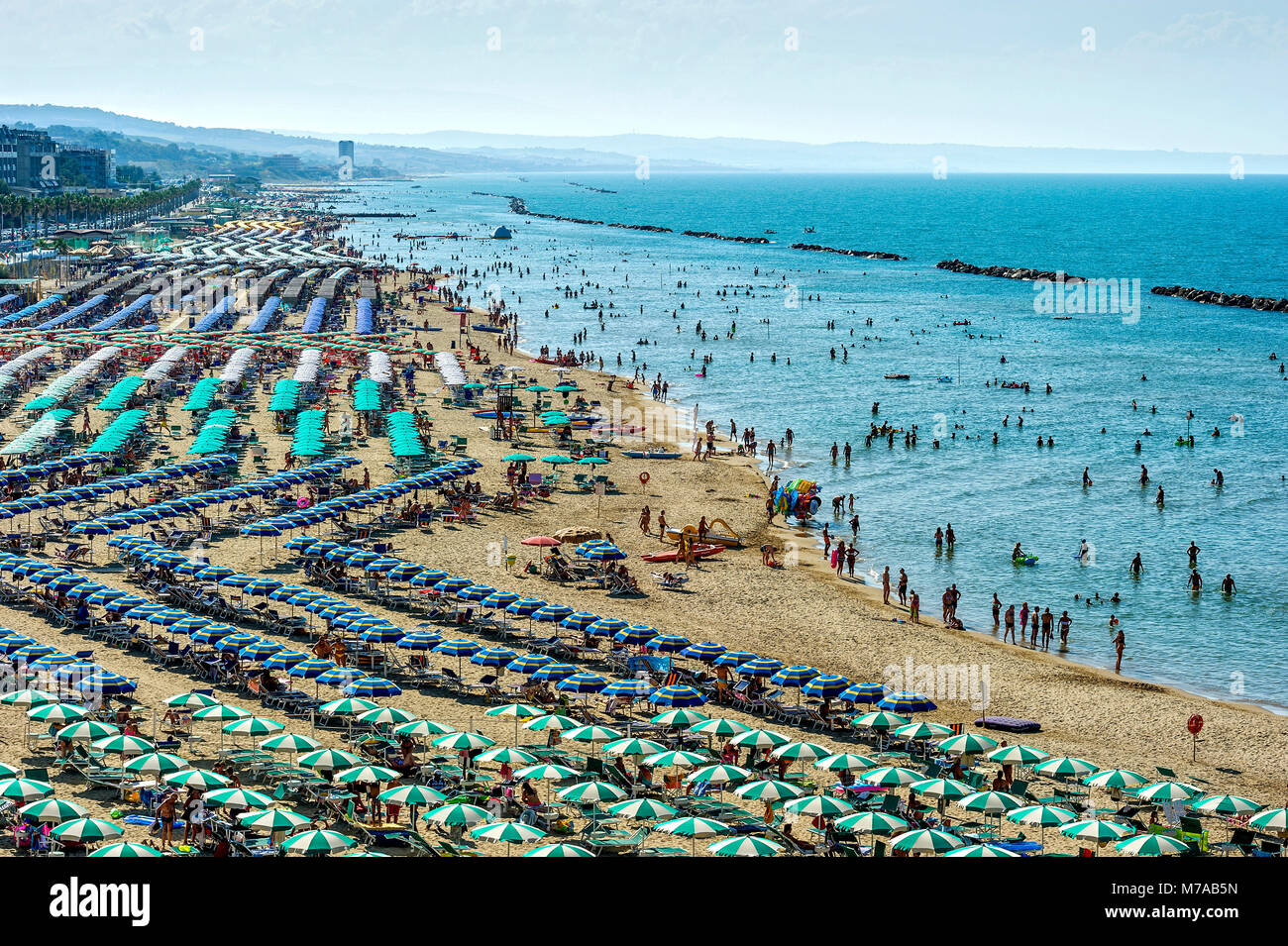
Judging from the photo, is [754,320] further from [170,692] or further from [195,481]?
[170,692]

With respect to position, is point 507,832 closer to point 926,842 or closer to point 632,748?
point 632,748

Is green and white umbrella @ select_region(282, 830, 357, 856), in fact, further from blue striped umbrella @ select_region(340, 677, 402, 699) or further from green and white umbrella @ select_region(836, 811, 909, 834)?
green and white umbrella @ select_region(836, 811, 909, 834)

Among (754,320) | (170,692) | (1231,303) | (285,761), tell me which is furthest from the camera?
(1231,303)

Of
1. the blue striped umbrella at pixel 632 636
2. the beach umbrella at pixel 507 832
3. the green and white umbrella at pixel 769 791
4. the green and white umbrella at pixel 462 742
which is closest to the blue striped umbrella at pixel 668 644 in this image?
the blue striped umbrella at pixel 632 636

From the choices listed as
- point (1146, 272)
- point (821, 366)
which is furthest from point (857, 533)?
point (1146, 272)

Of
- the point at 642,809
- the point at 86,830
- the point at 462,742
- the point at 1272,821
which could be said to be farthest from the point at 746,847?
the point at 1272,821

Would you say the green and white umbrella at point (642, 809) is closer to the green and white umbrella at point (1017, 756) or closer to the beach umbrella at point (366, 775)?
the beach umbrella at point (366, 775)
